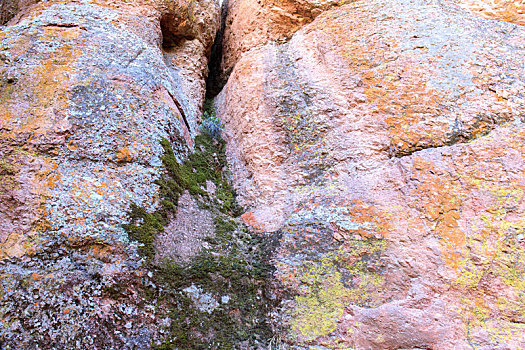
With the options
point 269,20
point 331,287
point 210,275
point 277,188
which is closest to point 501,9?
point 269,20

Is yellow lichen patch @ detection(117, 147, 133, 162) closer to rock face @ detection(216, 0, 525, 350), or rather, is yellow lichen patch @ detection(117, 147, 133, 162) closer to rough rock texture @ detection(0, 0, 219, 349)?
rough rock texture @ detection(0, 0, 219, 349)

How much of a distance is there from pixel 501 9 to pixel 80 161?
728 cm

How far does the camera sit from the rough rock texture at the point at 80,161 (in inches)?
109

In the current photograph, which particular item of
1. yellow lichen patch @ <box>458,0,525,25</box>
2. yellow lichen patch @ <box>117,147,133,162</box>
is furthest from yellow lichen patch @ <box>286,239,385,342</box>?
yellow lichen patch @ <box>458,0,525,25</box>

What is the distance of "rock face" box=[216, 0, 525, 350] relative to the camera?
3.30 meters

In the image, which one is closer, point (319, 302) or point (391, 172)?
point (319, 302)

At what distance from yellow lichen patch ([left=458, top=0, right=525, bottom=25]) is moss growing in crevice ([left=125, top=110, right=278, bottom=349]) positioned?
5.60 metres

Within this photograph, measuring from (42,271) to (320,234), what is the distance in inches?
120

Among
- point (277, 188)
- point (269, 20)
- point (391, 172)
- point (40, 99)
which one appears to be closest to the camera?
point (40, 99)

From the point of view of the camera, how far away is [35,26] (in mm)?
4785

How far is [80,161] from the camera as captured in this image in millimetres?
3738

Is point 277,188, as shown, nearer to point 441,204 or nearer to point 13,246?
point 441,204

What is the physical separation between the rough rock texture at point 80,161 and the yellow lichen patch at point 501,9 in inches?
221

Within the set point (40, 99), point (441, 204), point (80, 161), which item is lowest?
point (441, 204)
